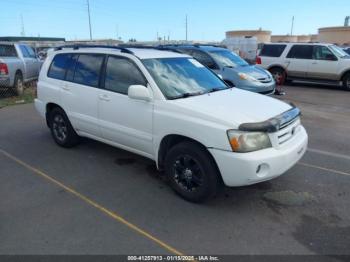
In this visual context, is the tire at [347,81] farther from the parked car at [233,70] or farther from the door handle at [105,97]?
the door handle at [105,97]

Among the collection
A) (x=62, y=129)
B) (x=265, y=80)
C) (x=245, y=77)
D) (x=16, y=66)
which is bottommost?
(x=62, y=129)

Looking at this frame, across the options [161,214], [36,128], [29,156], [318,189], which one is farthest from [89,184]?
[36,128]

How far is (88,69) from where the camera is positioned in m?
5.09

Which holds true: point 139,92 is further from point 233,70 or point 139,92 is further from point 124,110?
point 233,70

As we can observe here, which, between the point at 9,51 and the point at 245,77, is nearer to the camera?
the point at 245,77

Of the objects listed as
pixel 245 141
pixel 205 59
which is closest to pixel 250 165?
pixel 245 141

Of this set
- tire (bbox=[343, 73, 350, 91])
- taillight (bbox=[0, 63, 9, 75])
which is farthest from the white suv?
tire (bbox=[343, 73, 350, 91])

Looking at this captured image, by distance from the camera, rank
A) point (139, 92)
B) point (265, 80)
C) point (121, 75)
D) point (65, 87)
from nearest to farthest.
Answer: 1. point (139, 92)
2. point (121, 75)
3. point (65, 87)
4. point (265, 80)

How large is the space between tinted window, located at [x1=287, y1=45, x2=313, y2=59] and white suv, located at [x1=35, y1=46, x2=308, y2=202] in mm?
9912

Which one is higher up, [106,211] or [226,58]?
[226,58]

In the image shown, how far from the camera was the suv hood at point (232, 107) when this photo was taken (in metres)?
3.54

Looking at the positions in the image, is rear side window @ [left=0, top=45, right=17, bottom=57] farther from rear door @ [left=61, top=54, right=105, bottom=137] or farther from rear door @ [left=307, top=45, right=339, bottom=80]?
rear door @ [left=307, top=45, right=339, bottom=80]

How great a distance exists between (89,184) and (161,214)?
4.16ft

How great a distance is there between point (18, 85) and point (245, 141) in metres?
10.2
